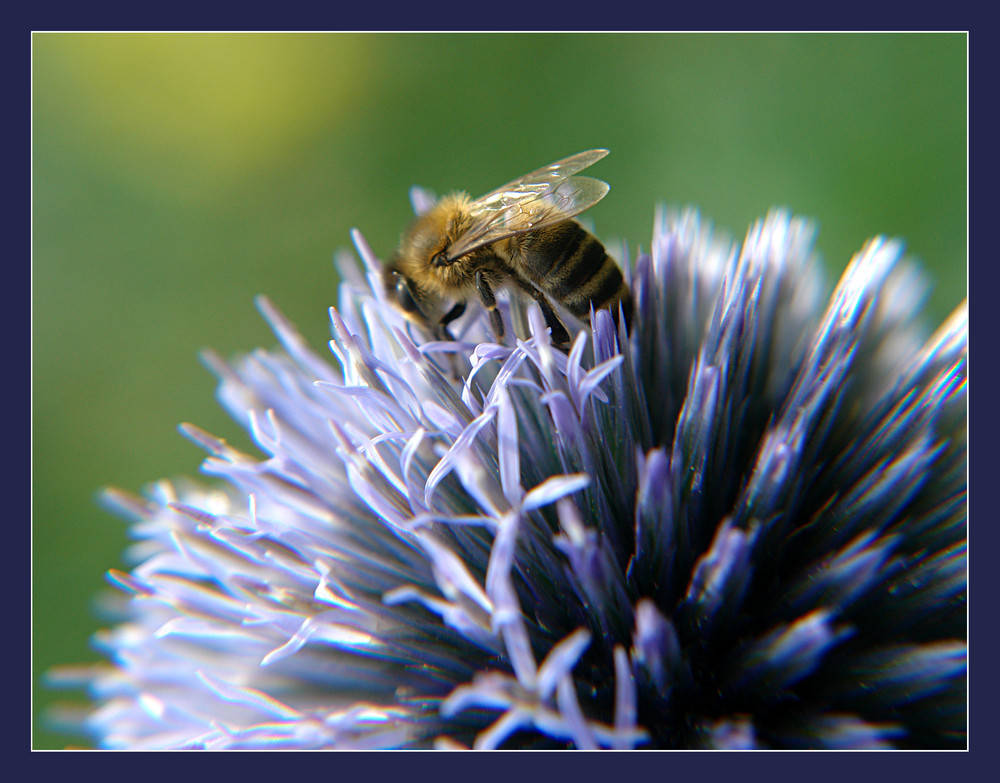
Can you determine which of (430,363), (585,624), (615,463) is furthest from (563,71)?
(585,624)

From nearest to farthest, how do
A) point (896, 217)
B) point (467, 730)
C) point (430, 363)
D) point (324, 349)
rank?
point (467, 730) → point (430, 363) → point (896, 217) → point (324, 349)

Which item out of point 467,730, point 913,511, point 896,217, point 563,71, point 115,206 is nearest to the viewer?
point 467,730

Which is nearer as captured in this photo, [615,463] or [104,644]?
[615,463]

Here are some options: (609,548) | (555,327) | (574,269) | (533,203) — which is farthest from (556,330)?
(609,548)

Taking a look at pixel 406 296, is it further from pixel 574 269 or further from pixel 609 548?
pixel 609 548

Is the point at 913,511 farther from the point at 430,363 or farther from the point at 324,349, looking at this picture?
the point at 324,349

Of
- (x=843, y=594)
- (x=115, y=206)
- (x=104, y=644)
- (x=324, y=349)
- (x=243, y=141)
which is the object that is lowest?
(x=843, y=594)

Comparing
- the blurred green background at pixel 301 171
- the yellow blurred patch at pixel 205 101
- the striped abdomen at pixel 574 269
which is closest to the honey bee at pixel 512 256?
the striped abdomen at pixel 574 269

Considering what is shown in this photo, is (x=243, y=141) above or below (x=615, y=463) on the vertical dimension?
above

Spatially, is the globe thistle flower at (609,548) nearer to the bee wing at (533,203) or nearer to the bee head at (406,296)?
the bee head at (406,296)
